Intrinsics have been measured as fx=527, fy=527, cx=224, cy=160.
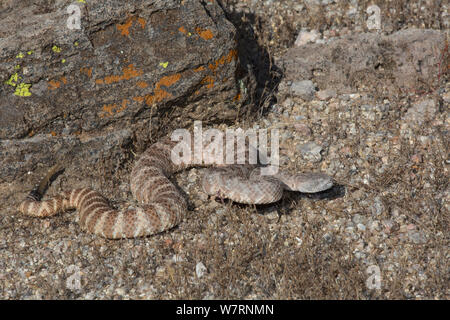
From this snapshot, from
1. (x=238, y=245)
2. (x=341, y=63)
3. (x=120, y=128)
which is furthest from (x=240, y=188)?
(x=341, y=63)

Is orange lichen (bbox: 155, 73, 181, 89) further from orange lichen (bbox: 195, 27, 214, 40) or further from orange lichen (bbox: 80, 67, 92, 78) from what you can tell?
orange lichen (bbox: 80, 67, 92, 78)

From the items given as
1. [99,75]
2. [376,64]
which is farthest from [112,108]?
[376,64]

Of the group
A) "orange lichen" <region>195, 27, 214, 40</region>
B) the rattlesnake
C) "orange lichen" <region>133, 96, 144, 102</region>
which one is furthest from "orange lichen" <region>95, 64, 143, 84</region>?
the rattlesnake

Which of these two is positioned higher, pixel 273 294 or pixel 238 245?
pixel 238 245

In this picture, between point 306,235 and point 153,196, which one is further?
point 153,196

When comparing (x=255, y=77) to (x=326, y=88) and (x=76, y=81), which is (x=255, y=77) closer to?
(x=326, y=88)

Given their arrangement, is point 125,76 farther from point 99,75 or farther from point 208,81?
point 208,81
